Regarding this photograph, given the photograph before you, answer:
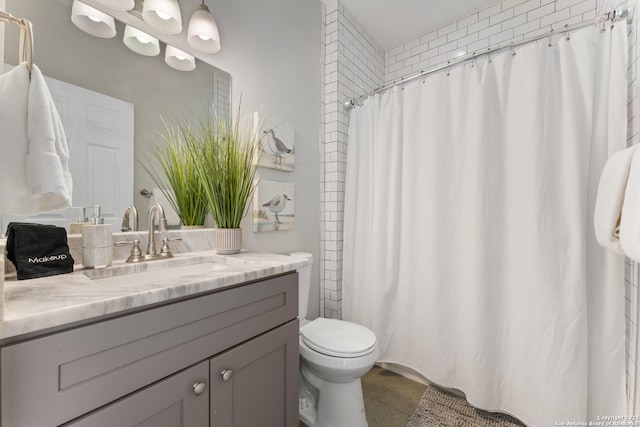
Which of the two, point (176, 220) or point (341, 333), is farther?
point (341, 333)

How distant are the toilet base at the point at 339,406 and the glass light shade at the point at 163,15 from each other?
1.89 meters

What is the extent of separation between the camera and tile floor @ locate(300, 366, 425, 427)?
145 centimetres

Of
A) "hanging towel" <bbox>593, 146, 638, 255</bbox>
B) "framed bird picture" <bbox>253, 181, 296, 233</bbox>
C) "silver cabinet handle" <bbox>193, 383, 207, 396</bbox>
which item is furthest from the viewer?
"framed bird picture" <bbox>253, 181, 296, 233</bbox>

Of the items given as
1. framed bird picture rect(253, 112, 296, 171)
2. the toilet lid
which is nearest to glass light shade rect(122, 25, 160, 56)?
framed bird picture rect(253, 112, 296, 171)

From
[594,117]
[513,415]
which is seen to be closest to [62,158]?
[594,117]

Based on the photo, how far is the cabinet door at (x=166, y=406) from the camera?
59 cm

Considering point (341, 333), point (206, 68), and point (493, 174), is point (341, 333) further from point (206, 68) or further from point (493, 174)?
point (206, 68)

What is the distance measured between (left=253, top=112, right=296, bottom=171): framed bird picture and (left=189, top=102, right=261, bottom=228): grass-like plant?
0.22 m

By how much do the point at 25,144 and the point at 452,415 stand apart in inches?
82.6

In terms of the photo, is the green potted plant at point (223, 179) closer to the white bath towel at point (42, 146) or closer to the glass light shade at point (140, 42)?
the glass light shade at point (140, 42)

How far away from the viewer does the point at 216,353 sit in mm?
796

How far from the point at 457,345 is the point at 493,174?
1.04m

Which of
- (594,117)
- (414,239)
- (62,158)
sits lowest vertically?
(414,239)

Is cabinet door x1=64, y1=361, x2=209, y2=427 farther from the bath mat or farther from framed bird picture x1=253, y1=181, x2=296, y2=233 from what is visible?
the bath mat
